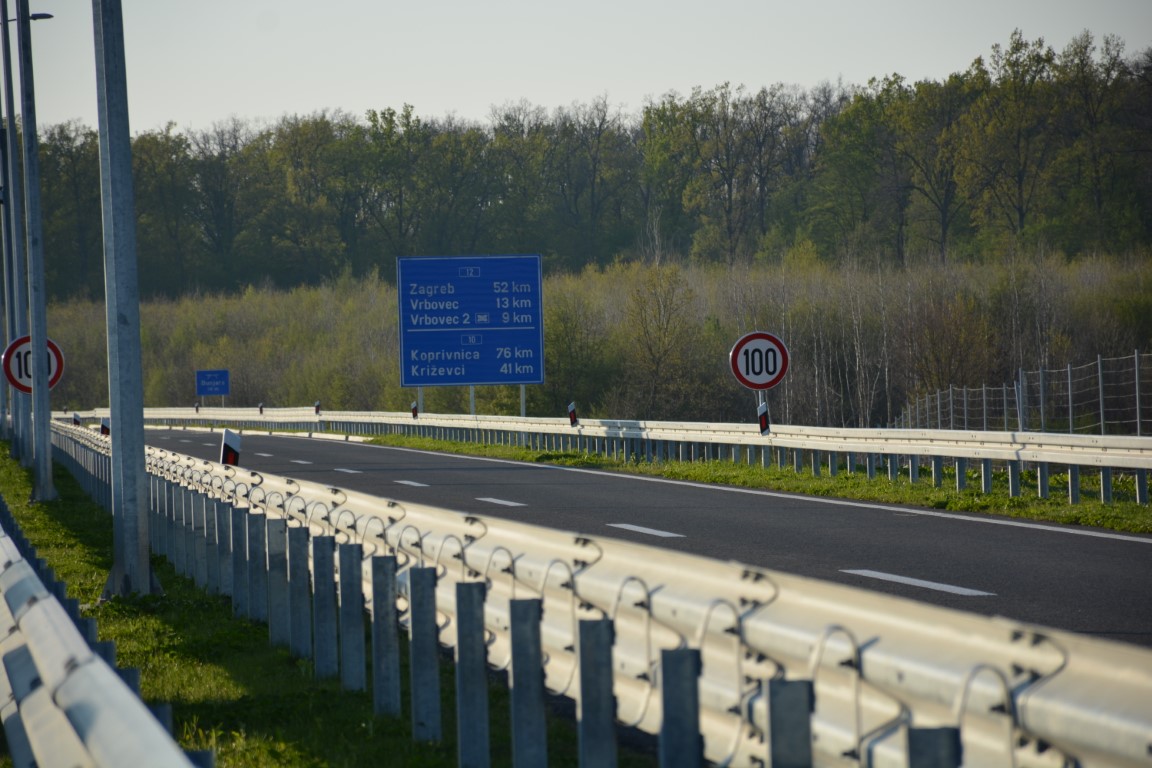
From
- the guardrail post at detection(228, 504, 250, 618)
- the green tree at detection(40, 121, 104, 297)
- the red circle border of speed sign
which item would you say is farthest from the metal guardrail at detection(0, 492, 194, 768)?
the green tree at detection(40, 121, 104, 297)

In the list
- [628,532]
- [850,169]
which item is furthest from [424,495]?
[850,169]

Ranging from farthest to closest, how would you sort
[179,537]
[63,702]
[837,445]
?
[837,445] < [179,537] < [63,702]

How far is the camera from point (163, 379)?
9212cm

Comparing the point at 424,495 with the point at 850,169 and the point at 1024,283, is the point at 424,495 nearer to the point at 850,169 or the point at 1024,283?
the point at 1024,283

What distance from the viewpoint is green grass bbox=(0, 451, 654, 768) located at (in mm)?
6043

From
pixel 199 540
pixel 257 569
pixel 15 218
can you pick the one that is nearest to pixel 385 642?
pixel 257 569

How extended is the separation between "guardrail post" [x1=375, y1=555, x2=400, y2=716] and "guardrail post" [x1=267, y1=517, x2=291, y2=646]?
204 cm

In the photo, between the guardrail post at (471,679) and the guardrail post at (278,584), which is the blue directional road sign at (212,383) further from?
the guardrail post at (471,679)

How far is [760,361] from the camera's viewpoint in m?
21.5

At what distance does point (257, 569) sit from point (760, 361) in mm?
12888

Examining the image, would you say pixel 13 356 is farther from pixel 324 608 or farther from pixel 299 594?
pixel 324 608

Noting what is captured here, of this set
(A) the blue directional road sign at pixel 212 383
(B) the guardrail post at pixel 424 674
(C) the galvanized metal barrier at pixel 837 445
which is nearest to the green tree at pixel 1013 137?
(C) the galvanized metal barrier at pixel 837 445

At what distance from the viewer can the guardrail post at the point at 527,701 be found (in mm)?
4934

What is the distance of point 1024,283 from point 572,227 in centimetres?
3149
